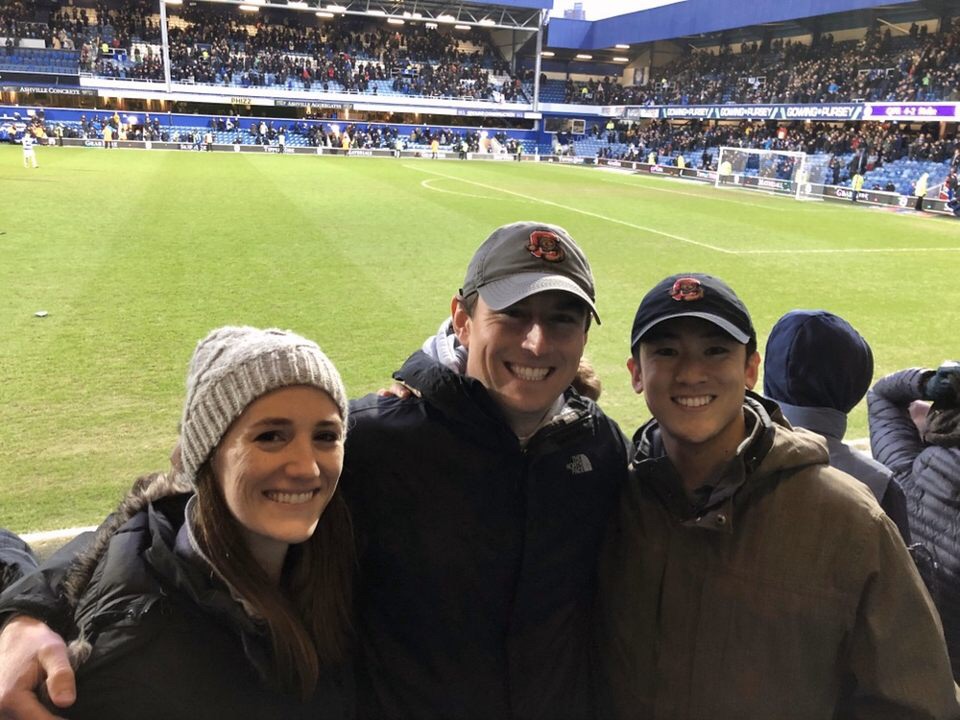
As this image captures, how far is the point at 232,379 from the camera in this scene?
5.87ft

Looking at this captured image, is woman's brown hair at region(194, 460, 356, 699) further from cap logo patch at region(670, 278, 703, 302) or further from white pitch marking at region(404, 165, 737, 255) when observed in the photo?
white pitch marking at region(404, 165, 737, 255)

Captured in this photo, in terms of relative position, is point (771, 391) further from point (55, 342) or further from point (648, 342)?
point (55, 342)

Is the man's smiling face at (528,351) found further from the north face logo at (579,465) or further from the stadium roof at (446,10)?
the stadium roof at (446,10)

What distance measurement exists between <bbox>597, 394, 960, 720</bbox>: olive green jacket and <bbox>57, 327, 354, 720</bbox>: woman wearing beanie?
87 centimetres

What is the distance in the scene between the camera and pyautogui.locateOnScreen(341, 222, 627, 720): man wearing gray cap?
6.75 ft

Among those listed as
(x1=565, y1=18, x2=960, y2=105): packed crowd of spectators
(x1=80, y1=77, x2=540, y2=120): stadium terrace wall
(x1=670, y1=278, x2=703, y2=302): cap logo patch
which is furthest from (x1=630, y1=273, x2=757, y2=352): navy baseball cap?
(x1=80, y1=77, x2=540, y2=120): stadium terrace wall

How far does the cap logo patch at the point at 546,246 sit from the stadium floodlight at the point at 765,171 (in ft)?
101

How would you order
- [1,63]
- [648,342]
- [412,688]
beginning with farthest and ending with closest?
[1,63], [648,342], [412,688]

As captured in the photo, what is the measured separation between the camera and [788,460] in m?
1.97

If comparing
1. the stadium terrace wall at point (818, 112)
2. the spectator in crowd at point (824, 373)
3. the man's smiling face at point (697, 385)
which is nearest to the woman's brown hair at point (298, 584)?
the man's smiling face at point (697, 385)

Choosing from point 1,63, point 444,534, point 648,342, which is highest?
point 1,63

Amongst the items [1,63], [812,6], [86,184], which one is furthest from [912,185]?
[1,63]

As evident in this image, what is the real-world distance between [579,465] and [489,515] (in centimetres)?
31

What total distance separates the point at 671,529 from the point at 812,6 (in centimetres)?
4883
